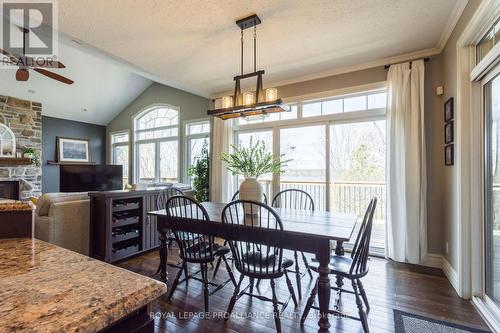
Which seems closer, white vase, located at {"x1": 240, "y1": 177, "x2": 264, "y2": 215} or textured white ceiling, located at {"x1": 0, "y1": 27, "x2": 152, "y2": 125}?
white vase, located at {"x1": 240, "y1": 177, "x2": 264, "y2": 215}

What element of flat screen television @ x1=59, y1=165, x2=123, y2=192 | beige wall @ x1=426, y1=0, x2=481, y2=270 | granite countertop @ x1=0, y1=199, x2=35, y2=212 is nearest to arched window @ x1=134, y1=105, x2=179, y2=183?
flat screen television @ x1=59, y1=165, x2=123, y2=192

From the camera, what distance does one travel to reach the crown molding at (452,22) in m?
2.31

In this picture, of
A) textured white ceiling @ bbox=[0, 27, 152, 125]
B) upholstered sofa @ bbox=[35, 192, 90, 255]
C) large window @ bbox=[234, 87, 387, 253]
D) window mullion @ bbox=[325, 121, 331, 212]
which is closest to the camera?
upholstered sofa @ bbox=[35, 192, 90, 255]

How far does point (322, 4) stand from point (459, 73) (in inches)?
60.2

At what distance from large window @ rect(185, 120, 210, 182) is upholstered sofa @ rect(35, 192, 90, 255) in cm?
257

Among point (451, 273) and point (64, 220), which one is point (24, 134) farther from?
point (451, 273)

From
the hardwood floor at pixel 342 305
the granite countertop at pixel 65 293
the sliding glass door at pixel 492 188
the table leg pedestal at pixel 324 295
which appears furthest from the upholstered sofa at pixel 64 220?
the sliding glass door at pixel 492 188

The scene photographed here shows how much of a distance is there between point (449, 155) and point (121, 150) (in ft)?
24.7

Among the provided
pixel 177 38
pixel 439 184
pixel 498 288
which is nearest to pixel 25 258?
Result: pixel 177 38

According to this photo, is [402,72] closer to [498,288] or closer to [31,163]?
[498,288]

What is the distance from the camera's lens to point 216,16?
2.52m

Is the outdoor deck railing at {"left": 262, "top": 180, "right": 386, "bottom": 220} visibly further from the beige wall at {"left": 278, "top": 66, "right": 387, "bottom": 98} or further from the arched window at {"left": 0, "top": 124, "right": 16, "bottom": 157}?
the arched window at {"left": 0, "top": 124, "right": 16, "bottom": 157}

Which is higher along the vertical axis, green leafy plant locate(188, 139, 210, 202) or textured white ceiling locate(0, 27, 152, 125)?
textured white ceiling locate(0, 27, 152, 125)

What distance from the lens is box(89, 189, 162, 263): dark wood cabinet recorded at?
3311 millimetres
